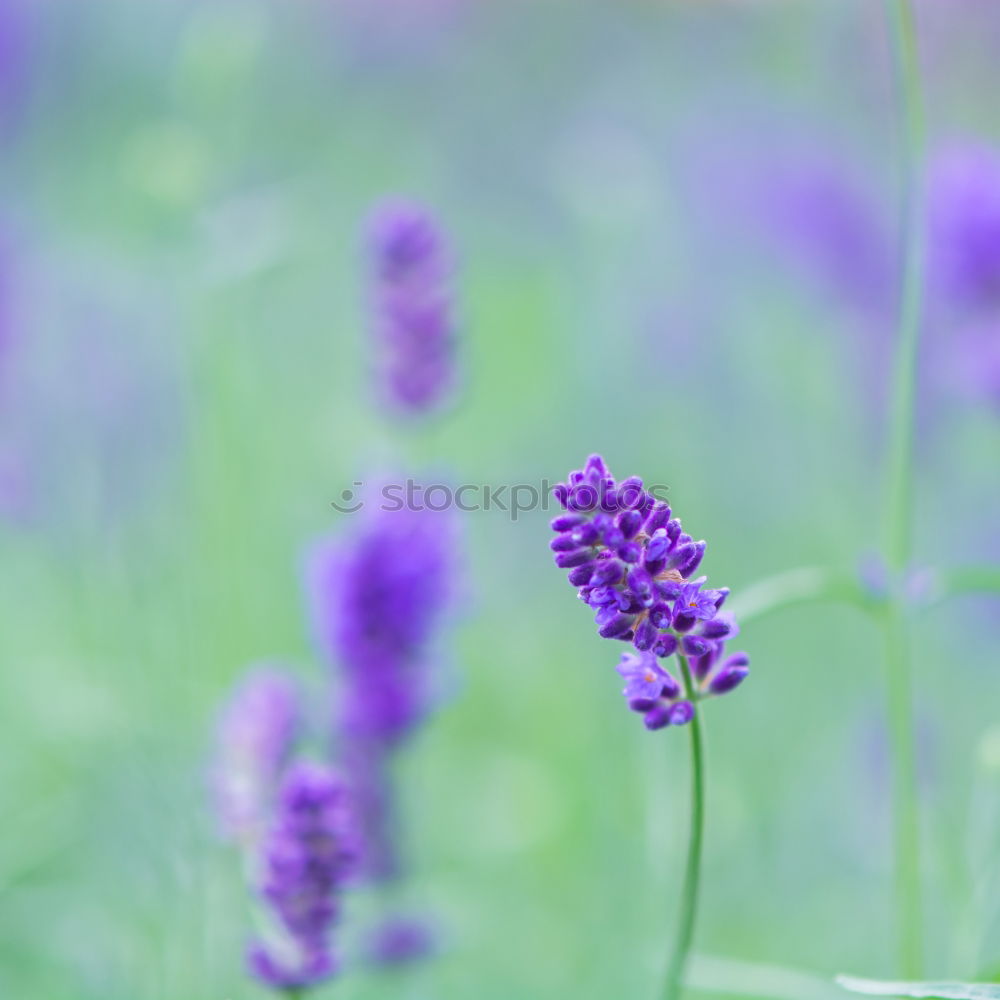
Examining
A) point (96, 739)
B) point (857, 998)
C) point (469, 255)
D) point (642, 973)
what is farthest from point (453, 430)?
point (857, 998)

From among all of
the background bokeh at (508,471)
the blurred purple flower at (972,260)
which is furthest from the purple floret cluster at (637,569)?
the blurred purple flower at (972,260)

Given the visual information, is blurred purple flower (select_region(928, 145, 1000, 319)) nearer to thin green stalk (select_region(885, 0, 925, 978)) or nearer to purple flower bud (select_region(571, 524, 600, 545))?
thin green stalk (select_region(885, 0, 925, 978))

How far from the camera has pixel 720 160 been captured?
5.74 m

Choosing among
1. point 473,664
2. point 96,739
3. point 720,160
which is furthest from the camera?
point 720,160

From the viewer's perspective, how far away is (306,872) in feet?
5.11

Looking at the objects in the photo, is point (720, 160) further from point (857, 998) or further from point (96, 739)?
point (857, 998)

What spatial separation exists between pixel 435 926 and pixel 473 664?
5.51 ft

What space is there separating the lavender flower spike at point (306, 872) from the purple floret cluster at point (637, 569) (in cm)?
49

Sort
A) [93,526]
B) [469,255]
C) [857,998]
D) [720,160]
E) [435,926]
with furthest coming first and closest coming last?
[469,255], [720,160], [93,526], [435,926], [857,998]

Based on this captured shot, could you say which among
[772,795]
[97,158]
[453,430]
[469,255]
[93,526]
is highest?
[97,158]

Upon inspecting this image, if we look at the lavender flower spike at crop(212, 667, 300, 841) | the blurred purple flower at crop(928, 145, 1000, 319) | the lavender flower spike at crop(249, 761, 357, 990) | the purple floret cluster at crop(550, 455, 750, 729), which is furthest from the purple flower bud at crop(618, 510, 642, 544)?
the blurred purple flower at crop(928, 145, 1000, 319)

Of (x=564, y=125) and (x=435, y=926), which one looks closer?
(x=435, y=926)

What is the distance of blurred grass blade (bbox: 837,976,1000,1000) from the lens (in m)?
1.12

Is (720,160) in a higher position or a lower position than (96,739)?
higher
